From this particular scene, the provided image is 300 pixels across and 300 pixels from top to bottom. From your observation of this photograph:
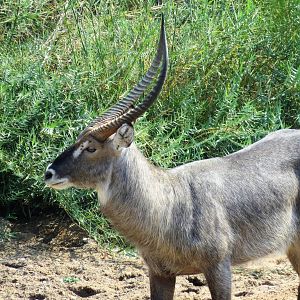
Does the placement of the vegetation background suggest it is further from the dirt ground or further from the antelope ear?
the antelope ear

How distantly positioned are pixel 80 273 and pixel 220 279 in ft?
5.98

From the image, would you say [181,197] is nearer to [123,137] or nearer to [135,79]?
[123,137]

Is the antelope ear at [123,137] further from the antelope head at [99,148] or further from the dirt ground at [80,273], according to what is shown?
the dirt ground at [80,273]

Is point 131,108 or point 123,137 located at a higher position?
point 131,108

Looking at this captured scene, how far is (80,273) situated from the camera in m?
7.36

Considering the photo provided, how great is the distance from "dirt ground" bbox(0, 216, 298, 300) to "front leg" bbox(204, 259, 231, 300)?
899mm

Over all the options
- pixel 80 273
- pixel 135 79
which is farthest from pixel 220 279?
pixel 135 79

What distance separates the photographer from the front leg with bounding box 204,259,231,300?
19.1 feet

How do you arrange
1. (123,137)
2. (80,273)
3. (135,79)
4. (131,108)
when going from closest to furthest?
(123,137), (131,108), (80,273), (135,79)

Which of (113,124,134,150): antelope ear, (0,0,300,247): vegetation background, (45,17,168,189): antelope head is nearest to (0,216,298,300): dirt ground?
(0,0,300,247): vegetation background

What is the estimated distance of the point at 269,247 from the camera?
6.18m

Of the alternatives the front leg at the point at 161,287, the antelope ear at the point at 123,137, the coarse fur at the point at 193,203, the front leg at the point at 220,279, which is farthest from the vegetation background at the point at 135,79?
the front leg at the point at 220,279

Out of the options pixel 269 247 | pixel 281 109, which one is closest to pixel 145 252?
pixel 269 247

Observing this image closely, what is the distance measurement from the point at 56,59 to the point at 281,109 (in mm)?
2095
